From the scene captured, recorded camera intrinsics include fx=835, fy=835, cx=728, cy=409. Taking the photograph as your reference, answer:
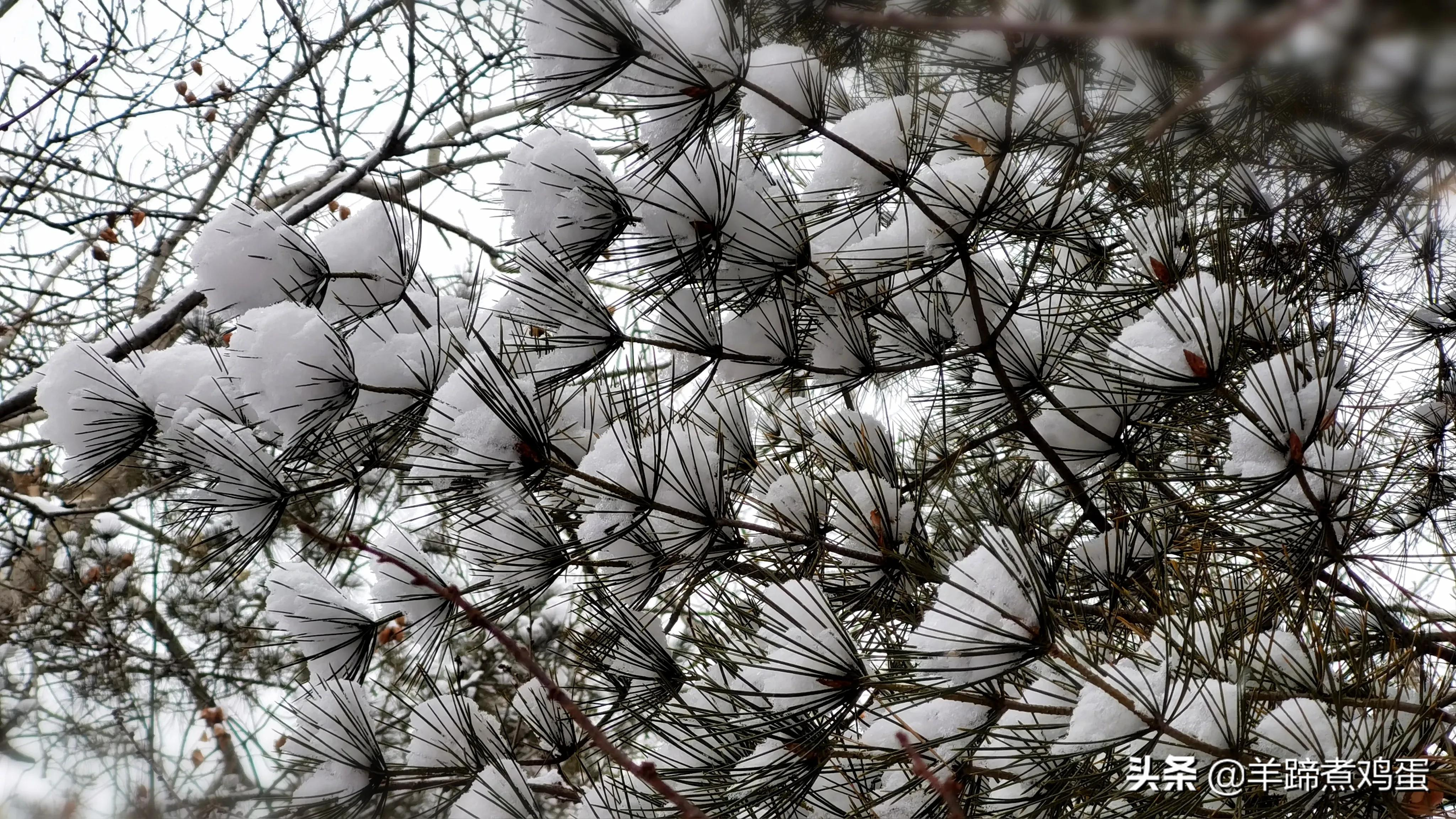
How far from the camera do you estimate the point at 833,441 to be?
164 cm

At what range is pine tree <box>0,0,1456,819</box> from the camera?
1080mm

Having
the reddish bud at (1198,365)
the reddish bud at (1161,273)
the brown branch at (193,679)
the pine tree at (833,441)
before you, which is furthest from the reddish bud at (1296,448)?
the brown branch at (193,679)

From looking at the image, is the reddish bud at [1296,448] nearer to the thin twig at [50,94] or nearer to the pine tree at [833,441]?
the pine tree at [833,441]

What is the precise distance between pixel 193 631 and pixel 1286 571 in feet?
16.6

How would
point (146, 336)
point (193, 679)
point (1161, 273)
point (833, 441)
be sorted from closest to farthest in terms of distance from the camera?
point (1161, 273), point (833, 441), point (146, 336), point (193, 679)

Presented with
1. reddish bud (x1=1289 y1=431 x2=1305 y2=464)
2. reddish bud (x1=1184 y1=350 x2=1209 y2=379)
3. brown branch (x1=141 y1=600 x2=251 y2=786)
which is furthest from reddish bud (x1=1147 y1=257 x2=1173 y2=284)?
brown branch (x1=141 y1=600 x2=251 y2=786)

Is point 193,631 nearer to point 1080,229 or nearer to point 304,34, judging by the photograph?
point 304,34

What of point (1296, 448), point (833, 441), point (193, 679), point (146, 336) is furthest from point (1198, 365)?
point (193, 679)

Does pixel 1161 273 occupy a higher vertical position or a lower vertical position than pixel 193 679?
higher

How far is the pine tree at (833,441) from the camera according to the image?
42.5 inches

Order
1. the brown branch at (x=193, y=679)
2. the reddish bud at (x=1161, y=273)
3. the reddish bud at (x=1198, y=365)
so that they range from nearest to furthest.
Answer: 1. the reddish bud at (x=1198, y=365)
2. the reddish bud at (x=1161, y=273)
3. the brown branch at (x=193, y=679)

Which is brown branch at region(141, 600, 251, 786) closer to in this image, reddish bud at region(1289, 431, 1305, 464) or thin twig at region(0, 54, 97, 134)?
thin twig at region(0, 54, 97, 134)

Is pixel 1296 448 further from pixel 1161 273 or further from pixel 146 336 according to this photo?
Answer: pixel 146 336

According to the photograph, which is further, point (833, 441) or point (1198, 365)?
point (833, 441)
